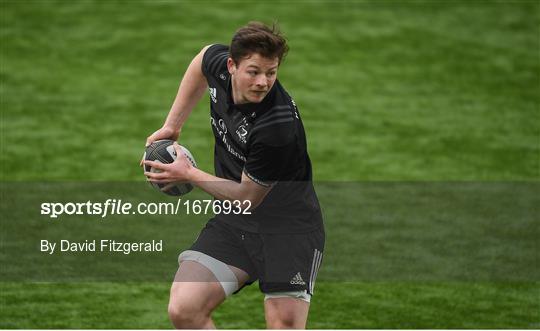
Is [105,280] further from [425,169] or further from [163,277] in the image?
[425,169]

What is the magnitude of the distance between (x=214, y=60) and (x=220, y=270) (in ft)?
4.63

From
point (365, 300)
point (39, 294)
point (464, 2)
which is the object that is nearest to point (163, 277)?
point (39, 294)

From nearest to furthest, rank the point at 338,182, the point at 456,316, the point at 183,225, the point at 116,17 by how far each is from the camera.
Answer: the point at 456,316 < the point at 183,225 < the point at 338,182 < the point at 116,17

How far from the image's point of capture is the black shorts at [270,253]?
6.59m

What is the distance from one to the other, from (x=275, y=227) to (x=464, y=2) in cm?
1249

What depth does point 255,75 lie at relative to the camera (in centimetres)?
623

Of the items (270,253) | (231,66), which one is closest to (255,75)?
(231,66)

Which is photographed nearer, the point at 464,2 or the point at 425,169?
the point at 425,169

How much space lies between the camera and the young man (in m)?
6.32

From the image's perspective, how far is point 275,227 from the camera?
6.74 meters

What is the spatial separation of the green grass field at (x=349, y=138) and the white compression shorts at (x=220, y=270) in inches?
79.2

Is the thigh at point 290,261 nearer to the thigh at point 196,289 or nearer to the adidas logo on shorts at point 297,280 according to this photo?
the adidas logo on shorts at point 297,280

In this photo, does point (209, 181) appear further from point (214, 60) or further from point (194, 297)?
point (214, 60)

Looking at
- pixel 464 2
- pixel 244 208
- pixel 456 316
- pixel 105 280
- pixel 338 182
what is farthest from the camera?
pixel 464 2
